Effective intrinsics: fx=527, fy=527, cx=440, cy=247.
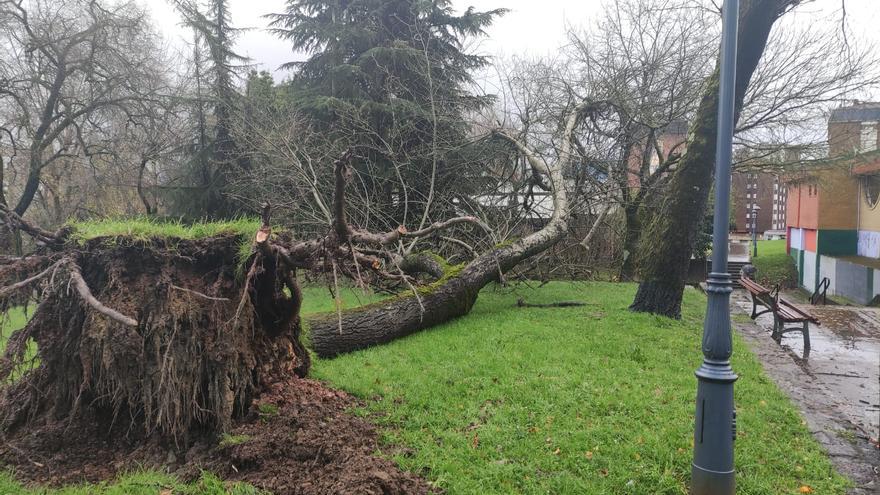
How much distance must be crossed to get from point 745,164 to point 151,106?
16972mm

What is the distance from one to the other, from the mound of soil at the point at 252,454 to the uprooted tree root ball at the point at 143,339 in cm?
13

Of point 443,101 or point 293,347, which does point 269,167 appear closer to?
point 443,101

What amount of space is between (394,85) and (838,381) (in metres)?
11.6

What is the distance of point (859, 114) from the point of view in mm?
16578

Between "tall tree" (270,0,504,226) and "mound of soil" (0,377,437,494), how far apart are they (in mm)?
8374

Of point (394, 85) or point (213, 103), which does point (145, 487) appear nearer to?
point (394, 85)

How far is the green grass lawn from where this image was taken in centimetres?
372

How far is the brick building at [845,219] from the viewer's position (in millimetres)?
15883

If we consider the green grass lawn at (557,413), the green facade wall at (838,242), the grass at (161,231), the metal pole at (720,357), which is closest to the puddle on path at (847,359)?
the green grass lawn at (557,413)

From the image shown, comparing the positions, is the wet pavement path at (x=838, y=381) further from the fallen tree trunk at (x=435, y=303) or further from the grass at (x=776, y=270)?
the grass at (x=776, y=270)

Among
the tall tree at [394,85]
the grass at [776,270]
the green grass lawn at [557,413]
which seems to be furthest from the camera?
the grass at [776,270]

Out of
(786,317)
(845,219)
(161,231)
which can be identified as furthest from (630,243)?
(161,231)

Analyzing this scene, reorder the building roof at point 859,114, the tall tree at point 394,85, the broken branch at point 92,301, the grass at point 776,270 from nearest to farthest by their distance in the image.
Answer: the broken branch at point 92,301
the tall tree at point 394,85
the building roof at point 859,114
the grass at point 776,270

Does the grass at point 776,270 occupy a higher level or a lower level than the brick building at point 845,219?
lower
